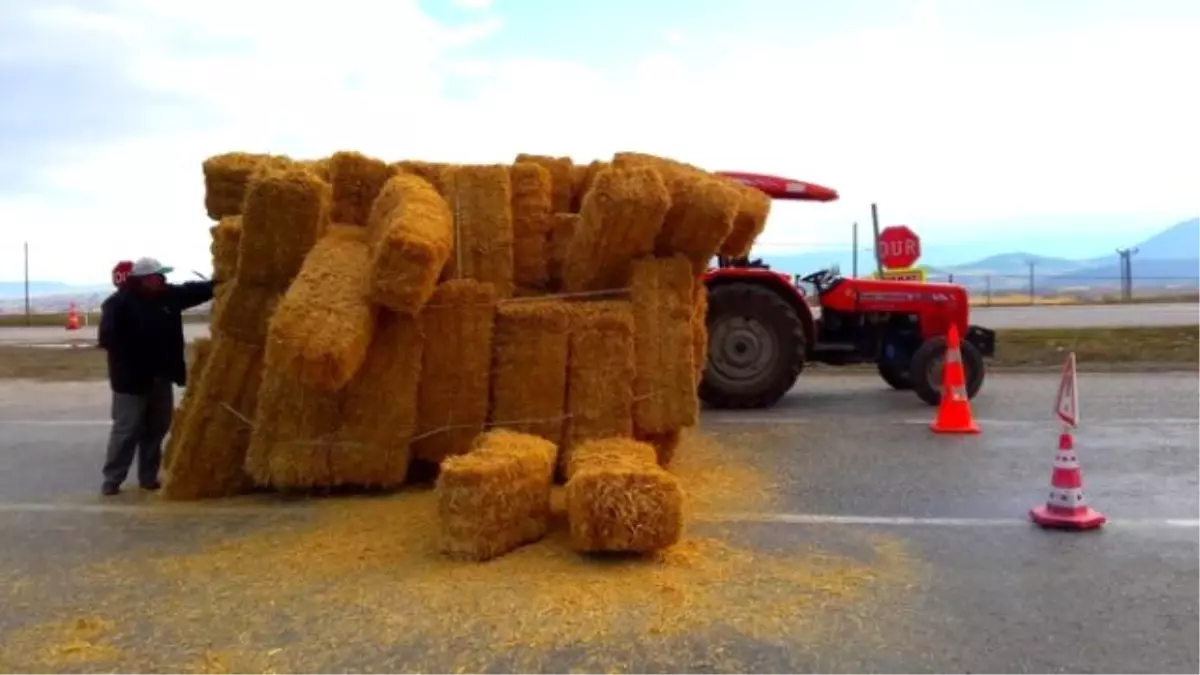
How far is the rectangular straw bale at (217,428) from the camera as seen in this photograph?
7.81 meters

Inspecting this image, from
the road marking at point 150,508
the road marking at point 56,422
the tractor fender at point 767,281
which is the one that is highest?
the tractor fender at point 767,281

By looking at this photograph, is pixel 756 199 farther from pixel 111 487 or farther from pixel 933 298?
pixel 111 487

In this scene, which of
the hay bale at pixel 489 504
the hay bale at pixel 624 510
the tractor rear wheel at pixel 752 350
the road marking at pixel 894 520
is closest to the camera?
the hay bale at pixel 624 510

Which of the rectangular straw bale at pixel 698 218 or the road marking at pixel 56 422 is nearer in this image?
the rectangular straw bale at pixel 698 218

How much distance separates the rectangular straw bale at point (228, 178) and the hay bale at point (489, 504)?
12.6 ft

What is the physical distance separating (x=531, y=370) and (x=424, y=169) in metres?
2.00

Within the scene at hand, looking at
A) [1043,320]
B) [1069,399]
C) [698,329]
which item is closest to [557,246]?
[698,329]

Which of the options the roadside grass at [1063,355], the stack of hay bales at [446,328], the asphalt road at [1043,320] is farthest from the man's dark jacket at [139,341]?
the asphalt road at [1043,320]

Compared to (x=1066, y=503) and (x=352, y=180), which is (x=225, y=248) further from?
(x=1066, y=503)

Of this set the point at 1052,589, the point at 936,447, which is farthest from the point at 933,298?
the point at 1052,589

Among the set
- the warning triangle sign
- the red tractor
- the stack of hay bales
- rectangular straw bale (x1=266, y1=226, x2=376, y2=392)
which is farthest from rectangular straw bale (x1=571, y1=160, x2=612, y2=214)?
the warning triangle sign

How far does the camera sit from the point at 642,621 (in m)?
5.00

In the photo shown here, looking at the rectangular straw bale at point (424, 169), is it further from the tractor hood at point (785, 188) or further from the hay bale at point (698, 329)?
the tractor hood at point (785, 188)

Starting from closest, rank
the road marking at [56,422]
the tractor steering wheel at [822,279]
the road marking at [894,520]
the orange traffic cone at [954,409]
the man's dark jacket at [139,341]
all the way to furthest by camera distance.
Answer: the road marking at [894,520]
the man's dark jacket at [139,341]
the orange traffic cone at [954,409]
the road marking at [56,422]
the tractor steering wheel at [822,279]
